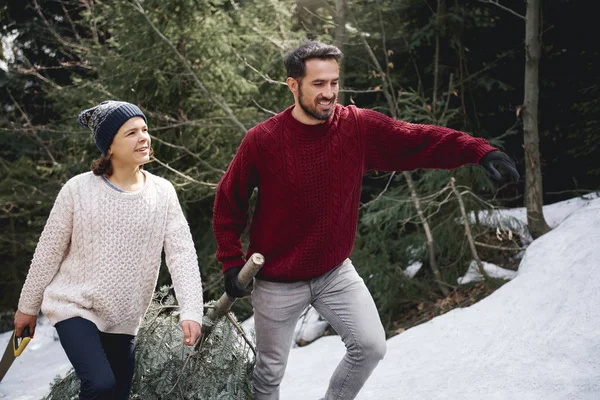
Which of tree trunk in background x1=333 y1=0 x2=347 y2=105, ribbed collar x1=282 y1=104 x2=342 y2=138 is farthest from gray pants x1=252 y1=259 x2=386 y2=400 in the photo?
tree trunk in background x1=333 y1=0 x2=347 y2=105

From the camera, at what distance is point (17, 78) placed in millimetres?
12867

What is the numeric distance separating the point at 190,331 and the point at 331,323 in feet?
2.85

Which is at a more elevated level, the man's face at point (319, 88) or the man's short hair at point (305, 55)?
the man's short hair at point (305, 55)

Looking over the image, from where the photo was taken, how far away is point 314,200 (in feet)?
10.4

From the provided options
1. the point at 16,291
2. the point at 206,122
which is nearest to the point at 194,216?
the point at 206,122

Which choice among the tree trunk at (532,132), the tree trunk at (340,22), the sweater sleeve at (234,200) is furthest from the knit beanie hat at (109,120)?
the tree trunk at (532,132)

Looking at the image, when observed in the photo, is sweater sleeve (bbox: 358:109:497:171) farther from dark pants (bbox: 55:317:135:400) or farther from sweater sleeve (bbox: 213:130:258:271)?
dark pants (bbox: 55:317:135:400)

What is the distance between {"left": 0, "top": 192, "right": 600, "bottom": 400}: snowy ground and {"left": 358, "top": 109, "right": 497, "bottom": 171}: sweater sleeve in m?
1.53

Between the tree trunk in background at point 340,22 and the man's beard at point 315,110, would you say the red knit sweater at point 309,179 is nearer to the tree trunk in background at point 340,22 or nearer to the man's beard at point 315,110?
the man's beard at point 315,110

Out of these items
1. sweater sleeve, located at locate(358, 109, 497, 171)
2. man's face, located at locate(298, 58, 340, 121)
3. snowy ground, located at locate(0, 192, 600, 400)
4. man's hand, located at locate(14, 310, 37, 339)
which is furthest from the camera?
snowy ground, located at locate(0, 192, 600, 400)

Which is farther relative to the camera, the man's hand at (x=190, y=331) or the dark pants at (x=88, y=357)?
the man's hand at (x=190, y=331)

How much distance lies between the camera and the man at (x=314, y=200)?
10.4 ft

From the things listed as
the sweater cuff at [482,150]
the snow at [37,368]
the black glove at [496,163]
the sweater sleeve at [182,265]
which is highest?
the sweater cuff at [482,150]

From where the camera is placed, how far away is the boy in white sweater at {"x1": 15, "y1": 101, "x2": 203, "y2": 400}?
2.76 m
